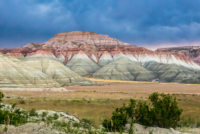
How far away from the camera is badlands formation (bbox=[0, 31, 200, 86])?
89.4 meters

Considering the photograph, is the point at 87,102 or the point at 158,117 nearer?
the point at 158,117

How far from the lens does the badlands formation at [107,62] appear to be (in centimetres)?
8938

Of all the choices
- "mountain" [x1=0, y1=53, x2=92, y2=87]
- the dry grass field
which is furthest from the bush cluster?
"mountain" [x1=0, y1=53, x2=92, y2=87]

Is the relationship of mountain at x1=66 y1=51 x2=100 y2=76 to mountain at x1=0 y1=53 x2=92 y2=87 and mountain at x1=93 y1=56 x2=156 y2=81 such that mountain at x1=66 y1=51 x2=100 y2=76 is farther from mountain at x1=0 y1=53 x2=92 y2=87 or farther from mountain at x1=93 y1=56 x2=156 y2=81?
mountain at x1=0 y1=53 x2=92 y2=87

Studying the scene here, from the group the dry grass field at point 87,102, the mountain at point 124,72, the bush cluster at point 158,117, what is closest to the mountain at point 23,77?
the dry grass field at point 87,102

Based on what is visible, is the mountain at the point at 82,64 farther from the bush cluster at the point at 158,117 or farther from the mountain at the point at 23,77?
the bush cluster at the point at 158,117

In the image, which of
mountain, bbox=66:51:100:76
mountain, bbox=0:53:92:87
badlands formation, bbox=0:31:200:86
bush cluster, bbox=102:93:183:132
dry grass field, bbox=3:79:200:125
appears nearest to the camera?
bush cluster, bbox=102:93:183:132

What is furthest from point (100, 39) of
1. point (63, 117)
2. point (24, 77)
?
point (63, 117)

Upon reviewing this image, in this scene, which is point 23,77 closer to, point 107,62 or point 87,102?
point 87,102

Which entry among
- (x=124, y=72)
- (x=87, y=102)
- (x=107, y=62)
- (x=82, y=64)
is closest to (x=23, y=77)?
(x=87, y=102)

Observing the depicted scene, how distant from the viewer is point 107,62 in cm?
14750

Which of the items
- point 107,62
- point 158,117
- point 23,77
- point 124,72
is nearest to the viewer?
point 158,117

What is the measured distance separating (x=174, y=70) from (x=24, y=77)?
9337 cm

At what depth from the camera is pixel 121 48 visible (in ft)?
532
